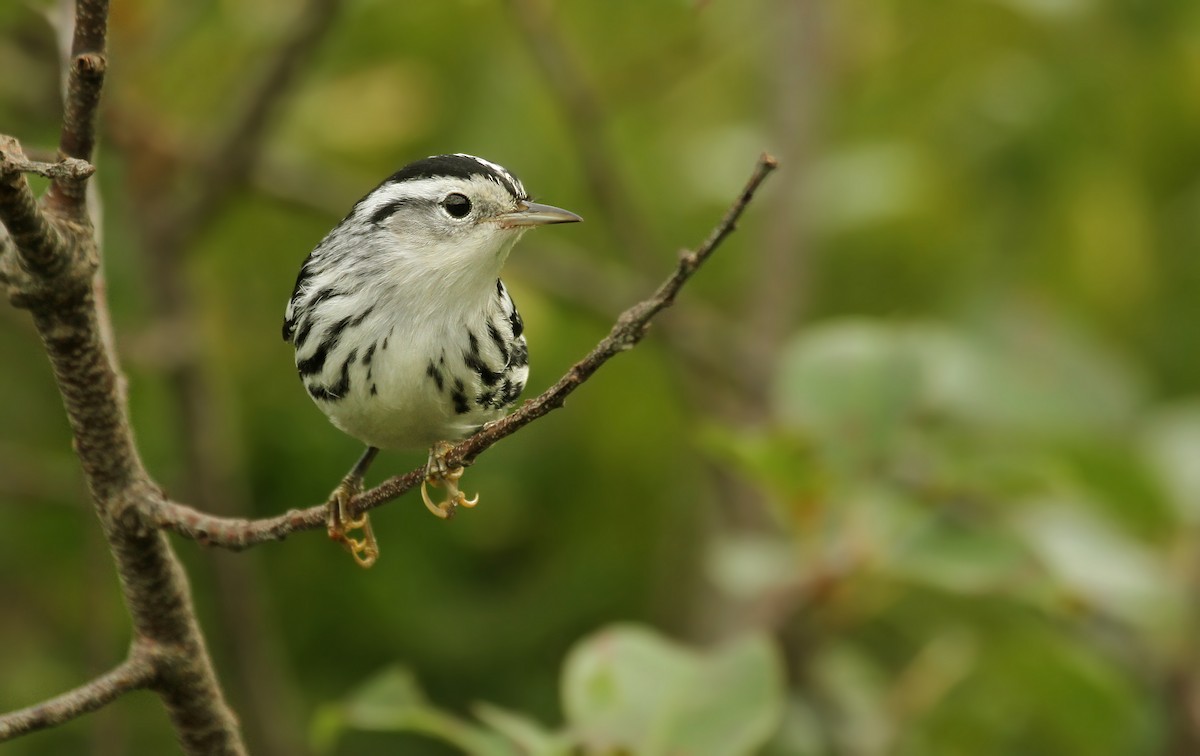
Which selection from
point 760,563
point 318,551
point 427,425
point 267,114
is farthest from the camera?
point 318,551

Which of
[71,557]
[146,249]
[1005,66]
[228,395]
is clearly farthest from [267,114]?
[1005,66]

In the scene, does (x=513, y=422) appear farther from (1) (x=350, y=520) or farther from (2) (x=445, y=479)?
(2) (x=445, y=479)

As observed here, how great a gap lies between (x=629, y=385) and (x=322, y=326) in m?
2.01

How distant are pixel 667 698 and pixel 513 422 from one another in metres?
1.02

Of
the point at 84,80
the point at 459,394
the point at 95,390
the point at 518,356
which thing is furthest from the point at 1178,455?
the point at 84,80

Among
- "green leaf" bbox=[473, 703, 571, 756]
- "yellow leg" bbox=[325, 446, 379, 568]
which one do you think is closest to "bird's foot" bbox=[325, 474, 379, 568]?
"yellow leg" bbox=[325, 446, 379, 568]

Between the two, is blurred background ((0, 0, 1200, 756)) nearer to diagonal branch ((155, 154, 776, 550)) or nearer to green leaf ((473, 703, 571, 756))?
green leaf ((473, 703, 571, 756))

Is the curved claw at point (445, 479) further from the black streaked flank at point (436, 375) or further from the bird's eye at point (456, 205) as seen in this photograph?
the bird's eye at point (456, 205)

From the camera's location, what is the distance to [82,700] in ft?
6.36

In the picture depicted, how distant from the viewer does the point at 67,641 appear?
4.07 meters

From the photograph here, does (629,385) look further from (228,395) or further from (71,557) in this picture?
(71,557)

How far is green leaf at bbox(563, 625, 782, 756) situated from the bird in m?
0.38

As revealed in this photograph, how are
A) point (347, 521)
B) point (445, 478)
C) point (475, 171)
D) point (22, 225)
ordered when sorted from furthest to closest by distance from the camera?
point (475, 171) → point (445, 478) → point (347, 521) → point (22, 225)

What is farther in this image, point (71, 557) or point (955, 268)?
point (955, 268)
